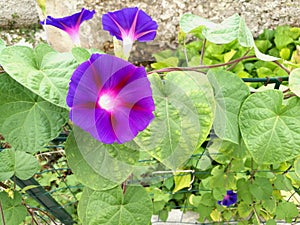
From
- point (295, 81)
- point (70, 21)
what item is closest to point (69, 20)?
point (70, 21)

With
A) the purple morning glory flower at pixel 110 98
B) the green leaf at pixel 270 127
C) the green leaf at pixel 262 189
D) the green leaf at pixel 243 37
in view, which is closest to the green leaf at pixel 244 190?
the green leaf at pixel 262 189

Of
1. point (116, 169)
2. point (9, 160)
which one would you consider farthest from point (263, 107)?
point (9, 160)

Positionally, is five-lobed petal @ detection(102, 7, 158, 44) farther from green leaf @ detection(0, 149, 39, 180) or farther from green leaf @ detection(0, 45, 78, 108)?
green leaf @ detection(0, 149, 39, 180)

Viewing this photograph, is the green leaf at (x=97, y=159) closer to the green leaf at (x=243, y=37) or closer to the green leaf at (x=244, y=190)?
the green leaf at (x=243, y=37)

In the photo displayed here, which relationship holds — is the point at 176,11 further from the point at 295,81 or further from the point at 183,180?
the point at 295,81

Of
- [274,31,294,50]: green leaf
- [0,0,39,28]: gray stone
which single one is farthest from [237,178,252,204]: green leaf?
[0,0,39,28]: gray stone

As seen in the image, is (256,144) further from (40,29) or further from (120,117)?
(40,29)
